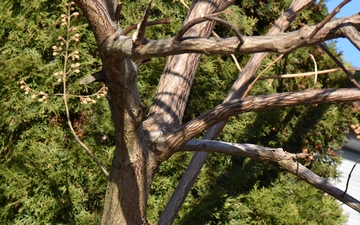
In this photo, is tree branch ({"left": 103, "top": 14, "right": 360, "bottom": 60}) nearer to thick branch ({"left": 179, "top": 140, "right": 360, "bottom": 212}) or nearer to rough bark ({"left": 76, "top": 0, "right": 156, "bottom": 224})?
rough bark ({"left": 76, "top": 0, "right": 156, "bottom": 224})

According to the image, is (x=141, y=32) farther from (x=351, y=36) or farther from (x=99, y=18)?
(x=351, y=36)

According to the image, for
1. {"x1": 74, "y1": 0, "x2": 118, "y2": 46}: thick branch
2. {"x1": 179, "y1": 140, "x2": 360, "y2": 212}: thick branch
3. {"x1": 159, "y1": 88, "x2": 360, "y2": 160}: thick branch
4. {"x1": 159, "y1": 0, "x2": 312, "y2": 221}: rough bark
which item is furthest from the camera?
{"x1": 159, "y1": 0, "x2": 312, "y2": 221}: rough bark

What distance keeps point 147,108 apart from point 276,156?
1245mm

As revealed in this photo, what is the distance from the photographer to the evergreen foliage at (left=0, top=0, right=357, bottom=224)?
2955 mm

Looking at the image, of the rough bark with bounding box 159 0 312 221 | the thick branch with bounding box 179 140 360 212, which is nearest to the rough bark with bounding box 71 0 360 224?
the thick branch with bounding box 179 140 360 212

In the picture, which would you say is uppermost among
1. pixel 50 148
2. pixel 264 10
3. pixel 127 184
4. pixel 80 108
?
pixel 264 10

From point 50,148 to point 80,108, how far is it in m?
0.29

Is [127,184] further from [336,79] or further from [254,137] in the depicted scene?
[336,79]

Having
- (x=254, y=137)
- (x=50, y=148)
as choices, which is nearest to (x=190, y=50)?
(x=50, y=148)

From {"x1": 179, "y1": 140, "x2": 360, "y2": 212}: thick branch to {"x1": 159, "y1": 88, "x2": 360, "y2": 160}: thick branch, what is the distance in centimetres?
13

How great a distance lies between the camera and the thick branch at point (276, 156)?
2.10 metres

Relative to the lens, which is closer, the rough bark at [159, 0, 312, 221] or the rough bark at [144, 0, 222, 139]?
the rough bark at [144, 0, 222, 139]

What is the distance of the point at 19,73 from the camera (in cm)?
301

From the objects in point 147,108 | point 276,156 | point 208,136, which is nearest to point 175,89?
point 208,136
